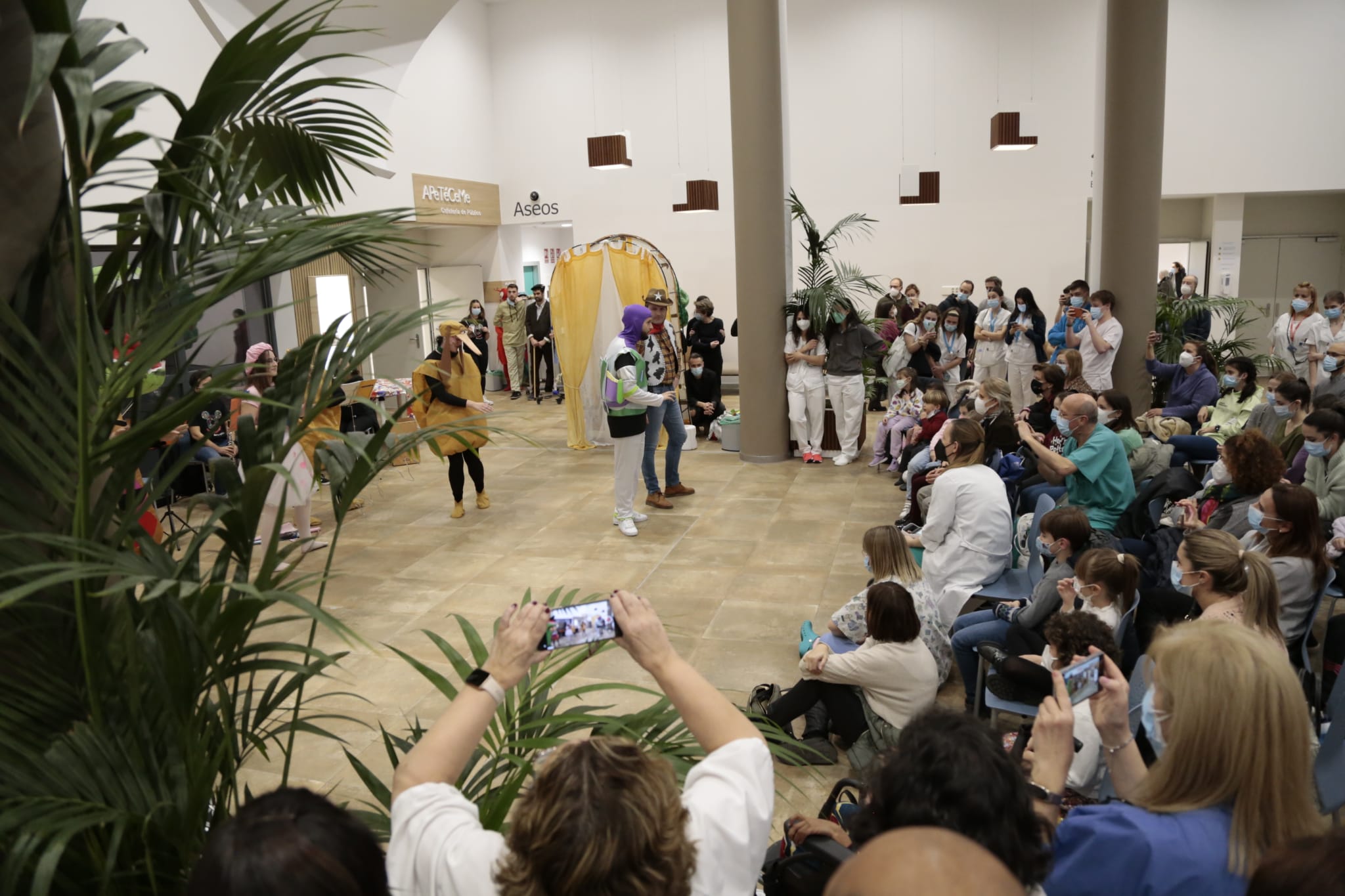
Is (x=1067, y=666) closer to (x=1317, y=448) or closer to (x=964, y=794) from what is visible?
(x=964, y=794)

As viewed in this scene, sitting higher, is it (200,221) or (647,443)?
(200,221)

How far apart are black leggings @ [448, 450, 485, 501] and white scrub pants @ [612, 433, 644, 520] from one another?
1196 millimetres

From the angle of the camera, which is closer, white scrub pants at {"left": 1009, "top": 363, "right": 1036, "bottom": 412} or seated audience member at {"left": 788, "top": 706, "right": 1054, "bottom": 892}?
seated audience member at {"left": 788, "top": 706, "right": 1054, "bottom": 892}

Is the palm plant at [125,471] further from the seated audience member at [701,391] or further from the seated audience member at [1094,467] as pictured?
the seated audience member at [701,391]

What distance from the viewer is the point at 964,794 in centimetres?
151

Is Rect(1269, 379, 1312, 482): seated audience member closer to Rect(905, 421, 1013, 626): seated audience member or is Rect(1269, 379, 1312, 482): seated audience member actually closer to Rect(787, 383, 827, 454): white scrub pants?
Rect(905, 421, 1013, 626): seated audience member

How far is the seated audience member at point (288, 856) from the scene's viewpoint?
3.57 feet

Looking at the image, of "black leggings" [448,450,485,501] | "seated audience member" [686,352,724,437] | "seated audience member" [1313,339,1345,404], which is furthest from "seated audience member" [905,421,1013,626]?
Answer: "seated audience member" [686,352,724,437]

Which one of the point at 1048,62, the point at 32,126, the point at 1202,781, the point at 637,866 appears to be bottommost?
the point at 1202,781

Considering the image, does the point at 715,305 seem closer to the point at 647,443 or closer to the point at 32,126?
the point at 647,443

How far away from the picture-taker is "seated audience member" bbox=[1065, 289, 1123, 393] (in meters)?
8.34

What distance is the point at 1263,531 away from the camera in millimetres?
3746

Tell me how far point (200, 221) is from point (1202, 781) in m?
2.15

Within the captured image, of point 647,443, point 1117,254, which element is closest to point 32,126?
point 647,443
